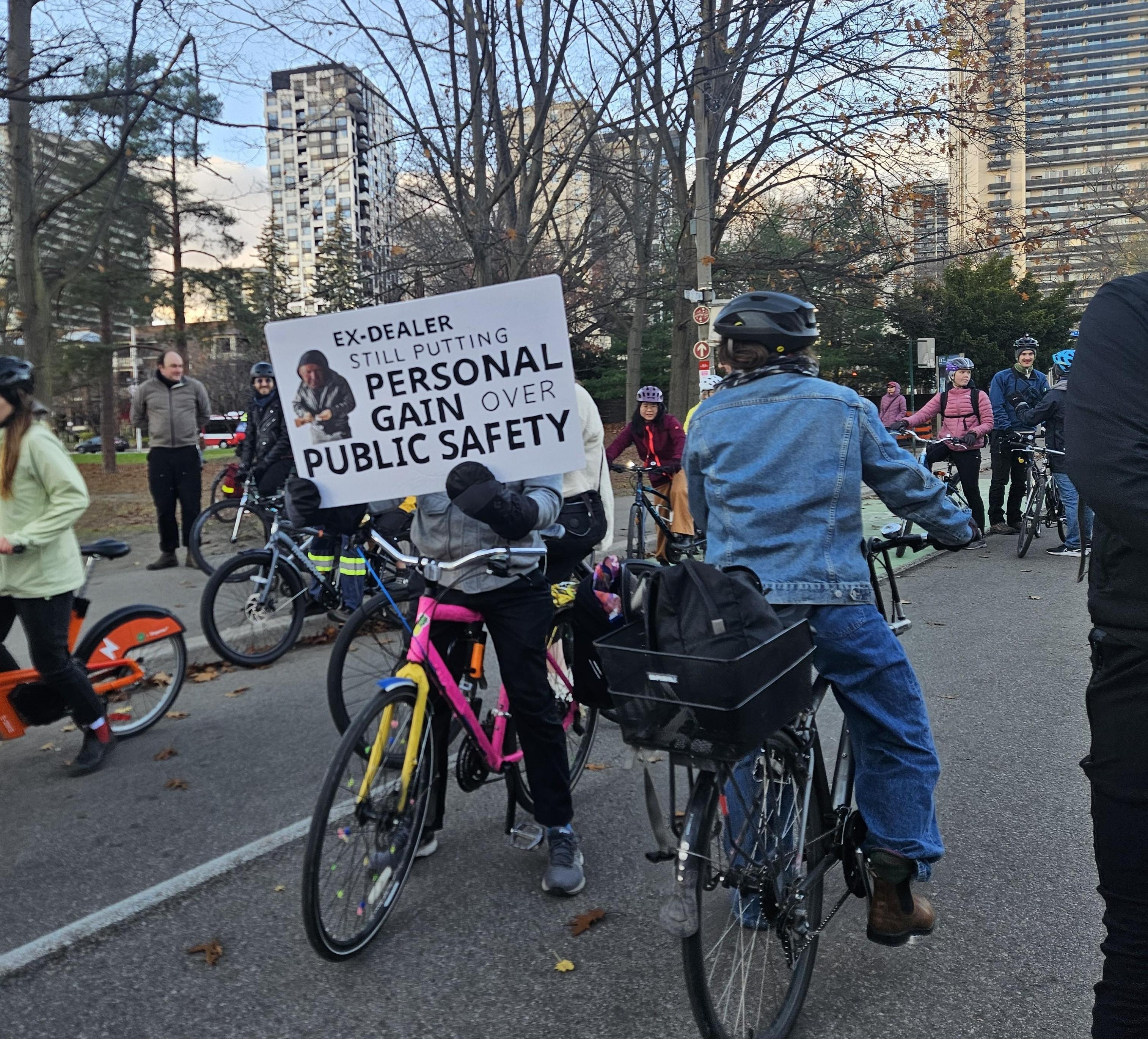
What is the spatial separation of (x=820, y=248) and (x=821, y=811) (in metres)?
17.4

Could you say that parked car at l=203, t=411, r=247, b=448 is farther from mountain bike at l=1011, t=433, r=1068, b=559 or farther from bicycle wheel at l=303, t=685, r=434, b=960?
bicycle wheel at l=303, t=685, r=434, b=960

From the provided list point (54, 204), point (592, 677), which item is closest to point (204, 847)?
point (592, 677)

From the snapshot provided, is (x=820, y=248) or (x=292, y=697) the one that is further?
(x=820, y=248)

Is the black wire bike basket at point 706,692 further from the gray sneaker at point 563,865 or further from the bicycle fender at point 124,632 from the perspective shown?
the bicycle fender at point 124,632

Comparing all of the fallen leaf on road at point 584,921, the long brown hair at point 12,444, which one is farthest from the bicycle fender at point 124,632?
A: the fallen leaf on road at point 584,921

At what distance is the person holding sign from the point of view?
3.48m

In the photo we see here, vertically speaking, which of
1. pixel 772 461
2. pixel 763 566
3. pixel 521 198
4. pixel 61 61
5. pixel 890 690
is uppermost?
pixel 61 61

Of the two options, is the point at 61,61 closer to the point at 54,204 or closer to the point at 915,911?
the point at 54,204

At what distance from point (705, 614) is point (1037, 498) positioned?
9.92 metres

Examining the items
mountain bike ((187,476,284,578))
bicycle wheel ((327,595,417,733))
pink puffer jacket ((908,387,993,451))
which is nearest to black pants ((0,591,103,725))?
bicycle wheel ((327,595,417,733))

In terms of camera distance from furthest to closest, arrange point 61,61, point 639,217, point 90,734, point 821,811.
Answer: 1. point 639,217
2. point 61,61
3. point 90,734
4. point 821,811

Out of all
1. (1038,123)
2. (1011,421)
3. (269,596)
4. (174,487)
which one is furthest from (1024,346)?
(174,487)

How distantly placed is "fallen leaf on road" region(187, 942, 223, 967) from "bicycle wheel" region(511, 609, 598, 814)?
4.49ft

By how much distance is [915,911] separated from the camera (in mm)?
2936
